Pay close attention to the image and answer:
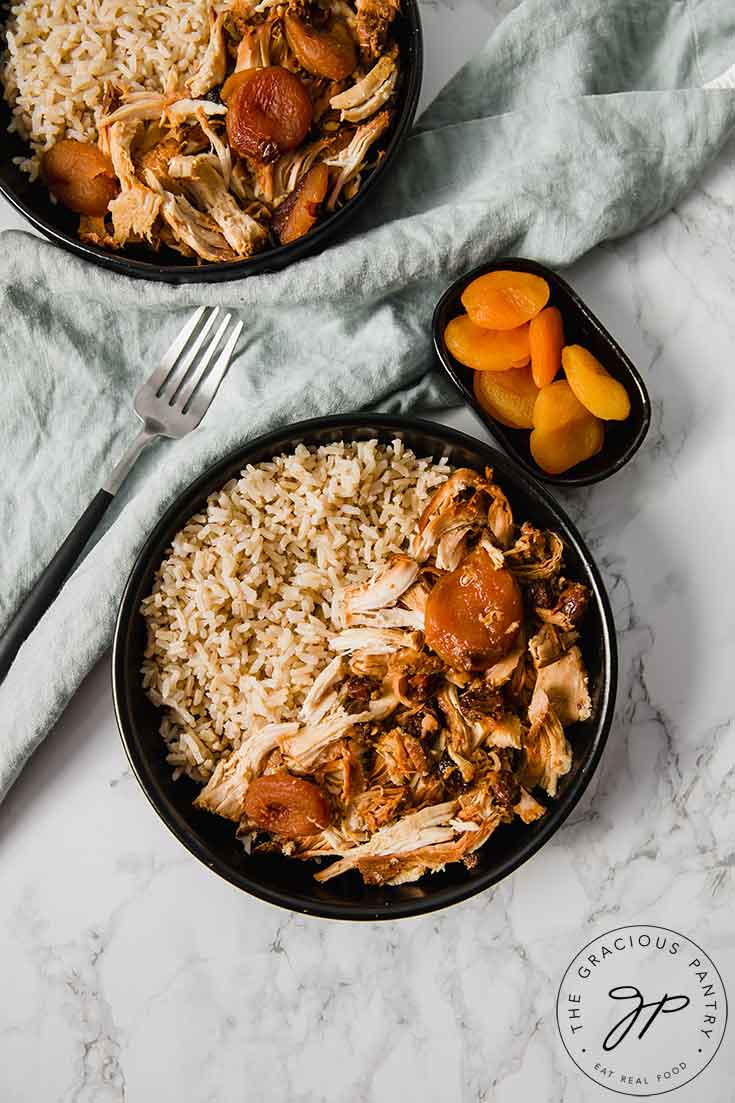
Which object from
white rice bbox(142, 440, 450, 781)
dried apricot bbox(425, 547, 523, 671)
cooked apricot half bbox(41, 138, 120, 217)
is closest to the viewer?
dried apricot bbox(425, 547, 523, 671)

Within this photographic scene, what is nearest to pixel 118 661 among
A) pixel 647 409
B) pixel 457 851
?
pixel 457 851

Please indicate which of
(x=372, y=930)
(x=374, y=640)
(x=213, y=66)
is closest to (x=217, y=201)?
(x=213, y=66)

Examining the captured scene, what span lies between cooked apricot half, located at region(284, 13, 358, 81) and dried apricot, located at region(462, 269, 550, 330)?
555 millimetres

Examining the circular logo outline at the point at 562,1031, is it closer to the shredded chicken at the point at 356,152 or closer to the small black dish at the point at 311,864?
the small black dish at the point at 311,864

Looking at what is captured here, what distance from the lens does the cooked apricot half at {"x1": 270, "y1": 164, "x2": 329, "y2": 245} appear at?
2.21 metres

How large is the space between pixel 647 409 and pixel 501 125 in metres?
0.77

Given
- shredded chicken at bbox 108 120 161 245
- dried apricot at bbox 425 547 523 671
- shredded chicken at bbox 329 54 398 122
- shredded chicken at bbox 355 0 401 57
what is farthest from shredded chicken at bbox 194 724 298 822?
shredded chicken at bbox 355 0 401 57

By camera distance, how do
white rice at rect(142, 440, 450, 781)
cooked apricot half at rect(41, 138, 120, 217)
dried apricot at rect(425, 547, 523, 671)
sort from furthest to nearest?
cooked apricot half at rect(41, 138, 120, 217) → white rice at rect(142, 440, 450, 781) → dried apricot at rect(425, 547, 523, 671)

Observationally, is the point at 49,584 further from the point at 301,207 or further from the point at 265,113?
the point at 265,113

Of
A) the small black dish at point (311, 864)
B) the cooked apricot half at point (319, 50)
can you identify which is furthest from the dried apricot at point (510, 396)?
the cooked apricot half at point (319, 50)

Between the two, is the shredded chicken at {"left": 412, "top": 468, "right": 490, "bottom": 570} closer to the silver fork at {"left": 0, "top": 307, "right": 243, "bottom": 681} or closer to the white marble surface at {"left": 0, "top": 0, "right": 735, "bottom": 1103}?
the white marble surface at {"left": 0, "top": 0, "right": 735, "bottom": 1103}

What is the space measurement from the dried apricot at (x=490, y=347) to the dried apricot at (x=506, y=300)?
0.07ft

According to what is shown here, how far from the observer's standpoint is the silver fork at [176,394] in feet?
7.61

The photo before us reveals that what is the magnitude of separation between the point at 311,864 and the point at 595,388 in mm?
1158
